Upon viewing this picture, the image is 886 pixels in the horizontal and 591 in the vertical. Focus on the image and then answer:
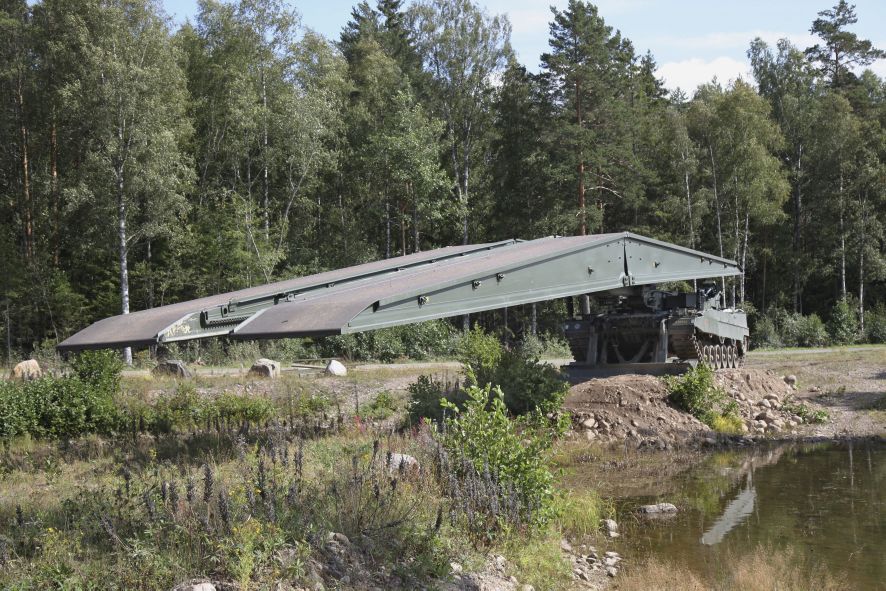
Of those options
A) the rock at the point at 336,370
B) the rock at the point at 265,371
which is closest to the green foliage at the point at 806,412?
the rock at the point at 336,370

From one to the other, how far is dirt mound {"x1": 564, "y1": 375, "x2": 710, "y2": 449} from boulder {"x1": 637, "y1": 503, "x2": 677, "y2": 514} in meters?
3.60

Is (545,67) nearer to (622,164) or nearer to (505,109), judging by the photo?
(505,109)

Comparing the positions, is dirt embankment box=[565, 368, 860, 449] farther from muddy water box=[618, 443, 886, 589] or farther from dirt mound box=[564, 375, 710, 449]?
muddy water box=[618, 443, 886, 589]

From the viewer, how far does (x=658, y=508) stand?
29.4ft

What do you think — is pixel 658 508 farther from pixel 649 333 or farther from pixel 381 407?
pixel 649 333

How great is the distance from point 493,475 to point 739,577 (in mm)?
2127

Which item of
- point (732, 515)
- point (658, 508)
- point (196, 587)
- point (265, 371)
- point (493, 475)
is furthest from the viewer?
point (265, 371)

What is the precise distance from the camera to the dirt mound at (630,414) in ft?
42.4

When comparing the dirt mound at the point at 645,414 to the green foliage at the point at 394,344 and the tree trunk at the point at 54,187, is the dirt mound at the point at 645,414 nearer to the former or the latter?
the green foliage at the point at 394,344

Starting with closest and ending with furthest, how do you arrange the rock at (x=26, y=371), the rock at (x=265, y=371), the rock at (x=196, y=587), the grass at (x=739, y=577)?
1. the rock at (x=196, y=587)
2. the grass at (x=739, y=577)
3. the rock at (x=26, y=371)
4. the rock at (x=265, y=371)

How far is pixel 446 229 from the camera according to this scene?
3856cm

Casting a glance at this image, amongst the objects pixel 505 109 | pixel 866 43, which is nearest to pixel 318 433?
pixel 505 109

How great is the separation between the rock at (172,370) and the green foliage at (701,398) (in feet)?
30.4

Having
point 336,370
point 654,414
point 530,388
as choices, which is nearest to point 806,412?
point 654,414
